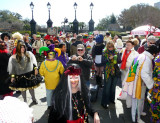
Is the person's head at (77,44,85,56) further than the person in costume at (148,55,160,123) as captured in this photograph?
Yes

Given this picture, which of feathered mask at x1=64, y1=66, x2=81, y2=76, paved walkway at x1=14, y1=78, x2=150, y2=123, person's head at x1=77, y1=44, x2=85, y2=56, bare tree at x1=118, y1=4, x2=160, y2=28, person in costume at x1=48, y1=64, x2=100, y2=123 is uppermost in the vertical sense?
bare tree at x1=118, y1=4, x2=160, y2=28

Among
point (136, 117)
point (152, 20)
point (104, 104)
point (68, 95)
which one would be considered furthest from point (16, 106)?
point (152, 20)

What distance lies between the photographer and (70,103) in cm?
204

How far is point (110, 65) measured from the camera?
4031 mm

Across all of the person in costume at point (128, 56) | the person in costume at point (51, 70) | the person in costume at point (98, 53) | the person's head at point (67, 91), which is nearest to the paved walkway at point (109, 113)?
the person in costume at point (128, 56)

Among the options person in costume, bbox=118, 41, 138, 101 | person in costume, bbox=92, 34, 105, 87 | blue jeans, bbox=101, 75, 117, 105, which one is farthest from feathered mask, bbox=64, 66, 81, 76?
person in costume, bbox=92, 34, 105, 87

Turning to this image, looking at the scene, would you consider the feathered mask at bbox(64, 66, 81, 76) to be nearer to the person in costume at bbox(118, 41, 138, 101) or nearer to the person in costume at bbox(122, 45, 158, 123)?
the person in costume at bbox(122, 45, 158, 123)

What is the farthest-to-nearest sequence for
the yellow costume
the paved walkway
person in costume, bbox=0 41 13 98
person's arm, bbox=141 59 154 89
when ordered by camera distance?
person in costume, bbox=0 41 13 98 < the yellow costume < the paved walkway < person's arm, bbox=141 59 154 89

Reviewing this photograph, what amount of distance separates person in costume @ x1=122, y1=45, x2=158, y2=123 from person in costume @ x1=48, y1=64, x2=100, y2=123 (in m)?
1.53

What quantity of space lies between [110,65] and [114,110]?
4.10 ft

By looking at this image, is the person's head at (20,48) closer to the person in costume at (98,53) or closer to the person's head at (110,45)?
the person's head at (110,45)

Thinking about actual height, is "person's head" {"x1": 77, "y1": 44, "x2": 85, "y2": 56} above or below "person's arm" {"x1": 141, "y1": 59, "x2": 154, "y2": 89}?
above

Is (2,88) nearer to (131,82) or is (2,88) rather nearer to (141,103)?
(131,82)

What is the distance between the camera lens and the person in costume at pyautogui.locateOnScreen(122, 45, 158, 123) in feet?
9.91
